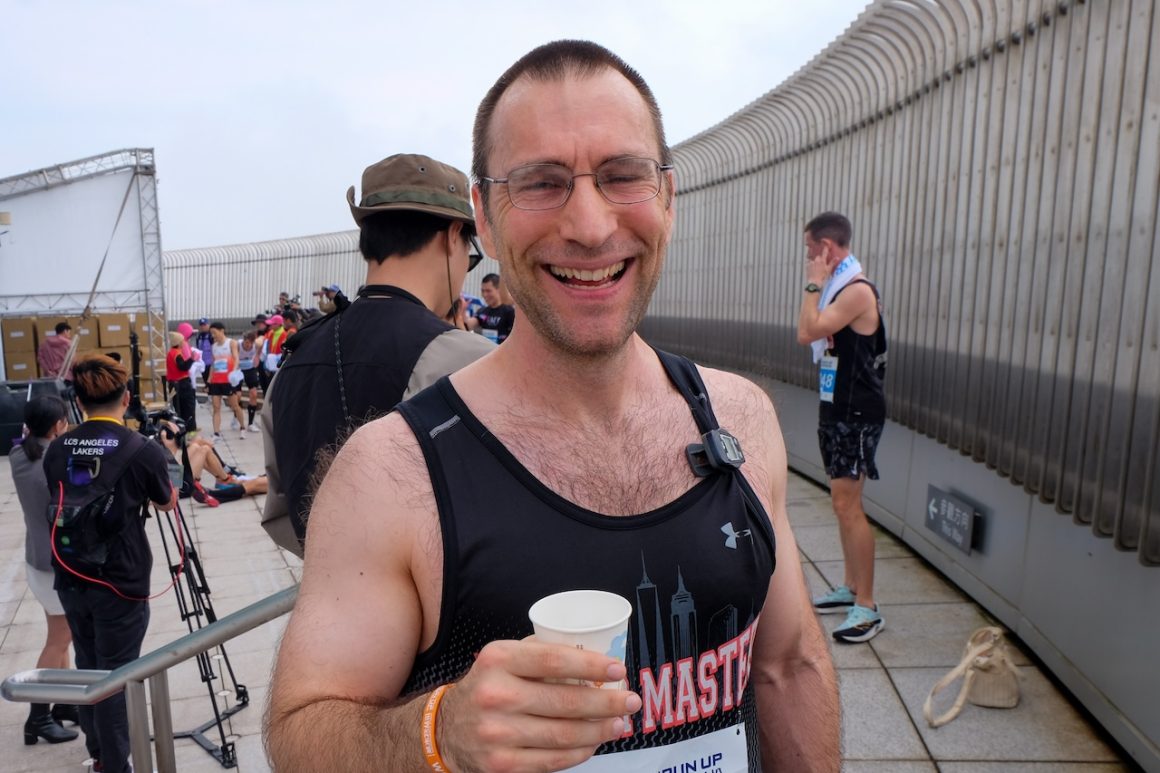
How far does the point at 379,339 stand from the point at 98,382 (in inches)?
108

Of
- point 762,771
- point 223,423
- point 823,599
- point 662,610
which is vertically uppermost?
point 662,610

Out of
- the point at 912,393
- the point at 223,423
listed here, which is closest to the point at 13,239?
the point at 223,423

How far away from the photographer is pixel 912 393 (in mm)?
5949

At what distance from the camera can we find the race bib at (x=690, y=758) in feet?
4.67

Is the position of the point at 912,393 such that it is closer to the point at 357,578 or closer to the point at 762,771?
the point at 762,771

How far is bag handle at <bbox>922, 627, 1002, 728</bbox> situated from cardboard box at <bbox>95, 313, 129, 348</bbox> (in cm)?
1599

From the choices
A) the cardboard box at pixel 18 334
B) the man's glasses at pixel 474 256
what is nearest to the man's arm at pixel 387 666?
the man's glasses at pixel 474 256

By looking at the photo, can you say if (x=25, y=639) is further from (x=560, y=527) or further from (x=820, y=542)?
(x=560, y=527)

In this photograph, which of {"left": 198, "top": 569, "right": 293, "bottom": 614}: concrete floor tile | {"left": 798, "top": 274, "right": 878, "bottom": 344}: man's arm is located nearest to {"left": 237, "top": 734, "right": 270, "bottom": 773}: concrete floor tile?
{"left": 198, "top": 569, "right": 293, "bottom": 614}: concrete floor tile

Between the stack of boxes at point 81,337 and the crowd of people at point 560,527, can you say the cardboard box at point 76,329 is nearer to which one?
the stack of boxes at point 81,337

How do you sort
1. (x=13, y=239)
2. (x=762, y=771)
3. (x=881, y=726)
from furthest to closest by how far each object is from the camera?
(x=13, y=239) → (x=881, y=726) → (x=762, y=771)

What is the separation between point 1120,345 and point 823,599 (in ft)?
7.55

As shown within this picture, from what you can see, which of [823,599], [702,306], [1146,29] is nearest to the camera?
[1146,29]

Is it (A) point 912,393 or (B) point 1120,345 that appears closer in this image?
(B) point 1120,345
